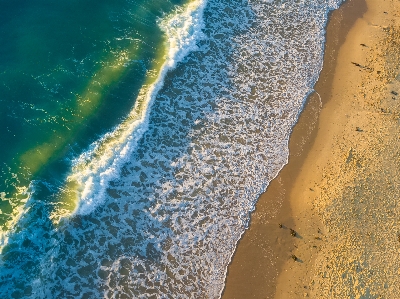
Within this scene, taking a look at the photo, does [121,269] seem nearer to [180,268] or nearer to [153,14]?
[180,268]

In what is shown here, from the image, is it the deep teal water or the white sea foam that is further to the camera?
the deep teal water

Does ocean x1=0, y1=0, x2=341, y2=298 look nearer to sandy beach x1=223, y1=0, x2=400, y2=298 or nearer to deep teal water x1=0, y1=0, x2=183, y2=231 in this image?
deep teal water x1=0, y1=0, x2=183, y2=231

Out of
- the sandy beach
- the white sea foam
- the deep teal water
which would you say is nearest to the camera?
the sandy beach

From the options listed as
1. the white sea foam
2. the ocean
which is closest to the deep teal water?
the ocean

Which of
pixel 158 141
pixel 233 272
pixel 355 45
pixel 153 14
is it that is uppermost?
pixel 153 14

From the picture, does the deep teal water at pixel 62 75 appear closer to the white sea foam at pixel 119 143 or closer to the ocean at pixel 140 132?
the ocean at pixel 140 132

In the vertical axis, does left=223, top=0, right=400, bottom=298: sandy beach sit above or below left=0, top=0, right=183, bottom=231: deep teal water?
below

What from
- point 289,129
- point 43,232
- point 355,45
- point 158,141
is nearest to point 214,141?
point 158,141

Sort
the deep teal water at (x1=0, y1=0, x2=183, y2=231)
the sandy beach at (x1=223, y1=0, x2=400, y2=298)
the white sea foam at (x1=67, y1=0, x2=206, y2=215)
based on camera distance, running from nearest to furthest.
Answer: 1. the sandy beach at (x1=223, y1=0, x2=400, y2=298)
2. the white sea foam at (x1=67, y1=0, x2=206, y2=215)
3. the deep teal water at (x1=0, y1=0, x2=183, y2=231)
